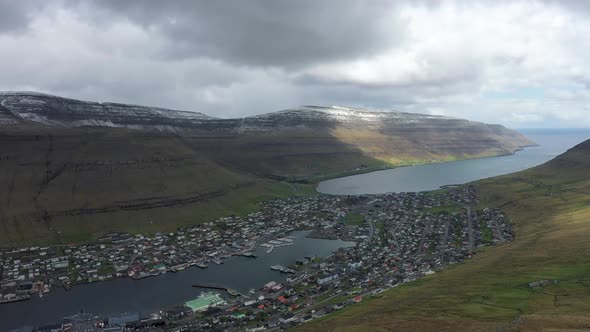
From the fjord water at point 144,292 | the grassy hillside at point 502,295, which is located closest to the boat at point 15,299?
the fjord water at point 144,292

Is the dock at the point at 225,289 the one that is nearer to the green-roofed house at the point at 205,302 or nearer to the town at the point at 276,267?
the town at the point at 276,267

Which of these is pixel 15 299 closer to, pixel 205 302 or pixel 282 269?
pixel 205 302

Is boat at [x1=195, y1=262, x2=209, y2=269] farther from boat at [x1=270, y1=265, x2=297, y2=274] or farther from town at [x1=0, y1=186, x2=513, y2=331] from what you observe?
boat at [x1=270, y1=265, x2=297, y2=274]

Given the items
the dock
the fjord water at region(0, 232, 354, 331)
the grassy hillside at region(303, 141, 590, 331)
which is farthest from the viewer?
the dock

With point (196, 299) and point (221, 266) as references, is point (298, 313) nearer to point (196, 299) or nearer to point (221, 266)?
point (196, 299)

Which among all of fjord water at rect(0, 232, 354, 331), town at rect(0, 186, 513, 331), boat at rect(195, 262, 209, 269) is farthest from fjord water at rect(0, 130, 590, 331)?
town at rect(0, 186, 513, 331)

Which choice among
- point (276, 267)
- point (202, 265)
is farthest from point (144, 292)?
point (276, 267)

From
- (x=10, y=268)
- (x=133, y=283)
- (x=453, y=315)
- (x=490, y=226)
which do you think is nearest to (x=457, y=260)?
(x=490, y=226)
